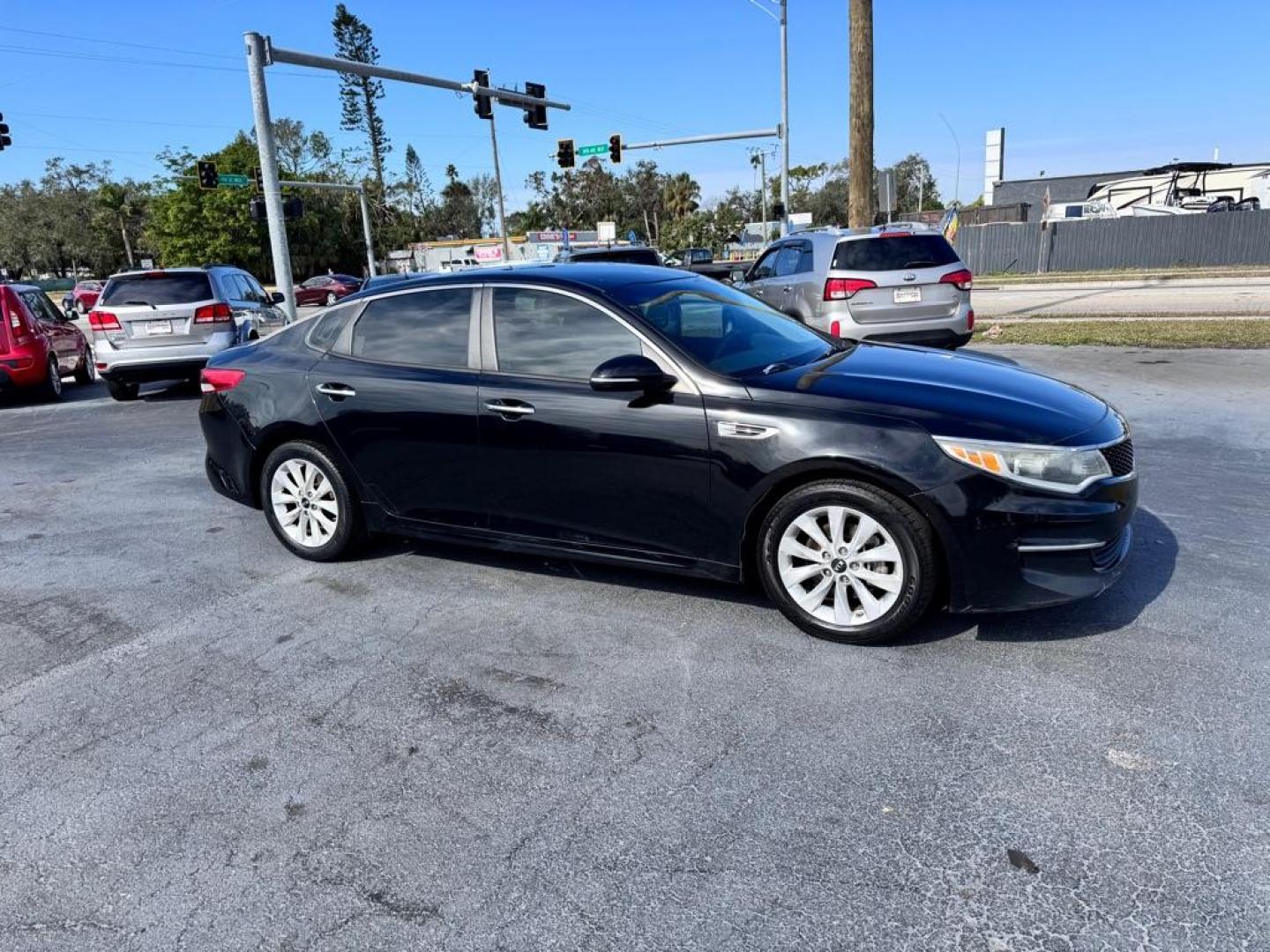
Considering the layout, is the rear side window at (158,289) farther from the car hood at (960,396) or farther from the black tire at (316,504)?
the car hood at (960,396)

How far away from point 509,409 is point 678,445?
0.92 m

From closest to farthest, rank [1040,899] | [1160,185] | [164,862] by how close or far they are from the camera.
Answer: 1. [1040,899]
2. [164,862]
3. [1160,185]

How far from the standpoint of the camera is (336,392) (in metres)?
4.90

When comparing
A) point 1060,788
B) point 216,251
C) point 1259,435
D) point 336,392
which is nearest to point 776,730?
point 1060,788

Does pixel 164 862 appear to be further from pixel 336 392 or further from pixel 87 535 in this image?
pixel 87 535

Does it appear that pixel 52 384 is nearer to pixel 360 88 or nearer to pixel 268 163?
pixel 268 163

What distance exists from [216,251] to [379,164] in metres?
15.2

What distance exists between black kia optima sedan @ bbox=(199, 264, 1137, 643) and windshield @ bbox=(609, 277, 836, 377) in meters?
0.02

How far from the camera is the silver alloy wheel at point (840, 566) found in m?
3.70

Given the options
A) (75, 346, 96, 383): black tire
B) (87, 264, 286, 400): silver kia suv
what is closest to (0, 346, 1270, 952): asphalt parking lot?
(87, 264, 286, 400): silver kia suv

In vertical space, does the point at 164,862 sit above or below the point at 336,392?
below

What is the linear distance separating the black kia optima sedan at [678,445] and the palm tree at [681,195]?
96.2 meters

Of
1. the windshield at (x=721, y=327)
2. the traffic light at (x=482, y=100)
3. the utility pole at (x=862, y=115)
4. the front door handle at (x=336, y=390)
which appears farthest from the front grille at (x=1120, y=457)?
the traffic light at (x=482, y=100)

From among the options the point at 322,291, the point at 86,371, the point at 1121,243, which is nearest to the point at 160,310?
the point at 86,371
